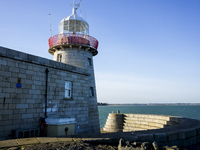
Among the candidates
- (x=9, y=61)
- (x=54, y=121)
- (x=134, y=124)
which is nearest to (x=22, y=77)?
(x=9, y=61)

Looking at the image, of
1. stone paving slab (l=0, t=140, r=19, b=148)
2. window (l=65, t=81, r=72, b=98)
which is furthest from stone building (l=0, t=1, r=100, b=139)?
stone paving slab (l=0, t=140, r=19, b=148)

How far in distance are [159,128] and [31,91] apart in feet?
26.2

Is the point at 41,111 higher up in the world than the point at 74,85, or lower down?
lower down

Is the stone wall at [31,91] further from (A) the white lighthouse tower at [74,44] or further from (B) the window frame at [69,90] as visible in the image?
(A) the white lighthouse tower at [74,44]

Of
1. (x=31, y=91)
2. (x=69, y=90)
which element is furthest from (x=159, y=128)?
(x=31, y=91)

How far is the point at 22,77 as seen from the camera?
28.2 feet

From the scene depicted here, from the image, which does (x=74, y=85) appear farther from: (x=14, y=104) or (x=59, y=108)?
(x=14, y=104)

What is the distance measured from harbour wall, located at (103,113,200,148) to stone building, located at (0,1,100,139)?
392 cm

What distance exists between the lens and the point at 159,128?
11.2 meters

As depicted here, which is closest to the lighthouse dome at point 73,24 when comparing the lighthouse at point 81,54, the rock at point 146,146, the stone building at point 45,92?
the lighthouse at point 81,54

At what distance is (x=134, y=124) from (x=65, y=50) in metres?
10.3

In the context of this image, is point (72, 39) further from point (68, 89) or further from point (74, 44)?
point (68, 89)

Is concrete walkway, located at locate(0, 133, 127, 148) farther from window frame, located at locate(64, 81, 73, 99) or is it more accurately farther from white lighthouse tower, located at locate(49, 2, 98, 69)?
white lighthouse tower, located at locate(49, 2, 98, 69)

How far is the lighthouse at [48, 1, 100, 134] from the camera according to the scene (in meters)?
12.3
